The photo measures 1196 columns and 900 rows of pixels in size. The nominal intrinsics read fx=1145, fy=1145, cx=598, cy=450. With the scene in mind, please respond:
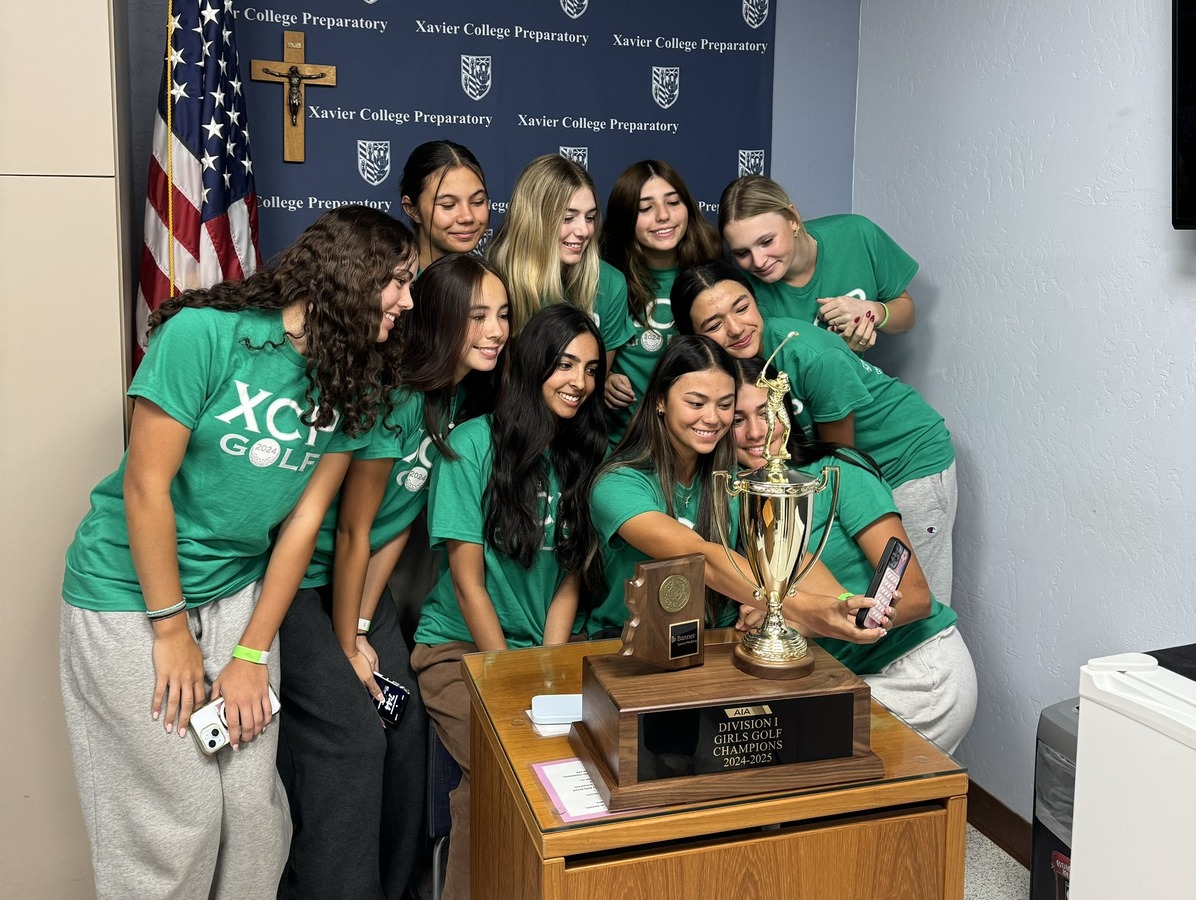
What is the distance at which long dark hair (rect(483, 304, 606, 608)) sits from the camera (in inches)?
100

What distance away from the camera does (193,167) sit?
9.16 ft

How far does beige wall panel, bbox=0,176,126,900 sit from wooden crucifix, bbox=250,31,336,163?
813 mm

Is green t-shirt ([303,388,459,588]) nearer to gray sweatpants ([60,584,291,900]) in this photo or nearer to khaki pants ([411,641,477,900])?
khaki pants ([411,641,477,900])

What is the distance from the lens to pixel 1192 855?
1451mm

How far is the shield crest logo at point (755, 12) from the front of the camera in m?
3.49

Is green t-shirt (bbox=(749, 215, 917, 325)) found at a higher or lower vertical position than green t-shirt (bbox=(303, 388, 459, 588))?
higher

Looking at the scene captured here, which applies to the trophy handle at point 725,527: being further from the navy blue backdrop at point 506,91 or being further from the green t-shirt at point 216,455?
the navy blue backdrop at point 506,91

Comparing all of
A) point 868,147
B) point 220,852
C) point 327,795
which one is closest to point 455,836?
point 327,795

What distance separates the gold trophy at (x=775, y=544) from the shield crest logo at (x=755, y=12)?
210 centimetres

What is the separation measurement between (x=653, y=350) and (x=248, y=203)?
3.64 ft

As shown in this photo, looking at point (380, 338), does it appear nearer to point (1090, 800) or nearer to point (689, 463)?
point (689, 463)

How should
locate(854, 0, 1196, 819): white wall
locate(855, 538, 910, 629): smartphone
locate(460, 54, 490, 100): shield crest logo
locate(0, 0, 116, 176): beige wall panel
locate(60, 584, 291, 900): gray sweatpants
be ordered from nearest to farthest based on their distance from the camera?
locate(855, 538, 910, 629): smartphone → locate(60, 584, 291, 900): gray sweatpants → locate(0, 0, 116, 176): beige wall panel → locate(854, 0, 1196, 819): white wall → locate(460, 54, 490, 100): shield crest logo

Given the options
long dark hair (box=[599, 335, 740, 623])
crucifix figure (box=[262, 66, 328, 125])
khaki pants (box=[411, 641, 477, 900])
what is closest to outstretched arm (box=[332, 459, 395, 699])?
khaki pants (box=[411, 641, 477, 900])

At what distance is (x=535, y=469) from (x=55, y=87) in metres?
1.28
